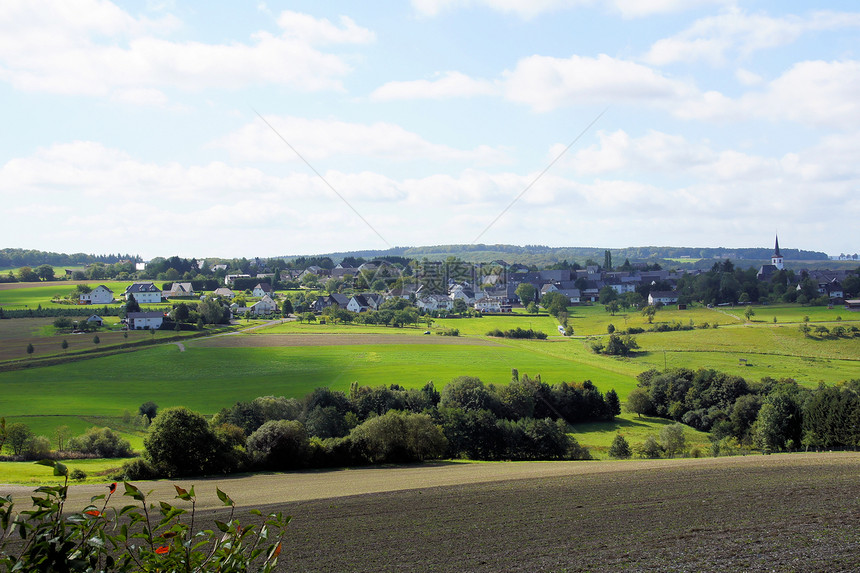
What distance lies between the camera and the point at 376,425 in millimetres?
31562

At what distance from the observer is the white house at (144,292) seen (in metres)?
86.4

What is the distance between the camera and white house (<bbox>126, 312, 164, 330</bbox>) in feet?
211

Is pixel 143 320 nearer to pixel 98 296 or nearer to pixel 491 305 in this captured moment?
pixel 98 296

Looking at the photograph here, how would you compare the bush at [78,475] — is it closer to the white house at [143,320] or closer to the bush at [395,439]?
the bush at [395,439]

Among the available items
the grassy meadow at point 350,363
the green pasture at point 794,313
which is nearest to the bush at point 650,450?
the grassy meadow at point 350,363

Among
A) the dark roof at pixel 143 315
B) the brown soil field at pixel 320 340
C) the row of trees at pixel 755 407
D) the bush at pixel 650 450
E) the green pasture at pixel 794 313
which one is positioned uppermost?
the dark roof at pixel 143 315

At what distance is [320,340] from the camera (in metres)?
62.7

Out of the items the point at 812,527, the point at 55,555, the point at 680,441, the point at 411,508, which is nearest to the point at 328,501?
the point at 411,508

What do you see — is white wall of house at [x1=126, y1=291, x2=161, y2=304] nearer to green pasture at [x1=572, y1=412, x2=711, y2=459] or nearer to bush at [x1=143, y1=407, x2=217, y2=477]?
bush at [x1=143, y1=407, x2=217, y2=477]

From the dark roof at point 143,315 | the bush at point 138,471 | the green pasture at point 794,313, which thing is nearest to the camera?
the bush at point 138,471

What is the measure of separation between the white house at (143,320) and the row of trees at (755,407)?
159 feet

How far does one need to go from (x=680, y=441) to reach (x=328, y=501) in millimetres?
24831

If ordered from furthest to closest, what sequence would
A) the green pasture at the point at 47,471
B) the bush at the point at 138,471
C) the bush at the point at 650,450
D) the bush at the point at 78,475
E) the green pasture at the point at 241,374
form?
the green pasture at the point at 241,374, the bush at the point at 650,450, the bush at the point at 138,471, the bush at the point at 78,475, the green pasture at the point at 47,471

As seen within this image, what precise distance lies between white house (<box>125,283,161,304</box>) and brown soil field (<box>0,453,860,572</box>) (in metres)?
67.9
